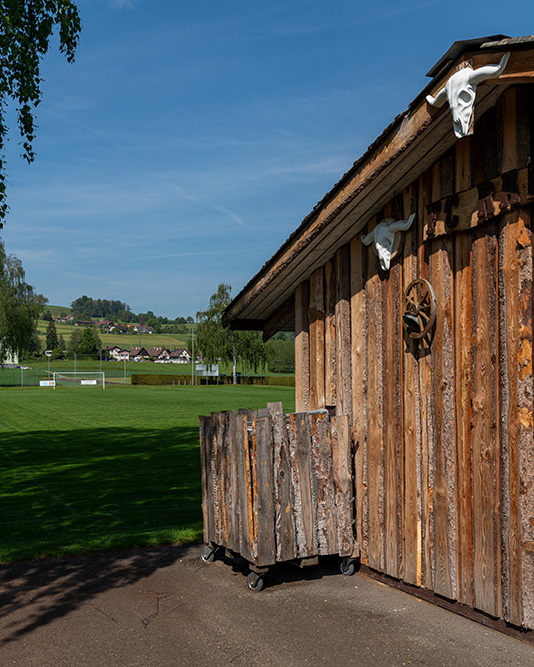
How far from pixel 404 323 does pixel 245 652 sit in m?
2.99

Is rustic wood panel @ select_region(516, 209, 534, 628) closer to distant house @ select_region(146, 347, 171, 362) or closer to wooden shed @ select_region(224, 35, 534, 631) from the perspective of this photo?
wooden shed @ select_region(224, 35, 534, 631)

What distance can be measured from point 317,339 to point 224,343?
67.1 m

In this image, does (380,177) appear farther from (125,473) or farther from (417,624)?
(125,473)

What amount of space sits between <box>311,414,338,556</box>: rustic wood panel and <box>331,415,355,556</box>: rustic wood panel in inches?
2.3

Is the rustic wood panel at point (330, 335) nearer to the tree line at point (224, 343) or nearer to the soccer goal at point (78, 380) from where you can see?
the soccer goal at point (78, 380)

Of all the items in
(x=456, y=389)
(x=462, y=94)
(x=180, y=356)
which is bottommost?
(x=456, y=389)

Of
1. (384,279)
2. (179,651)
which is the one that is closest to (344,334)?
(384,279)

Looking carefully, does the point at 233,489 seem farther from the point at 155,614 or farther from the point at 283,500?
the point at 155,614

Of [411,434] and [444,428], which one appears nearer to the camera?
[444,428]

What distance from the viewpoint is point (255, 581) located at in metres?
5.90

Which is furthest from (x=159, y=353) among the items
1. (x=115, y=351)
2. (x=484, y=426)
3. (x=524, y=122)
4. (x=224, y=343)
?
(x=524, y=122)

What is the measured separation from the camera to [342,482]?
20.3 feet

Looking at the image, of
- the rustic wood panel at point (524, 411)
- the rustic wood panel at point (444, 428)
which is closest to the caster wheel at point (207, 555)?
the rustic wood panel at point (444, 428)

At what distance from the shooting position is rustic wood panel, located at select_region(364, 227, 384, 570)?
6.15 m
